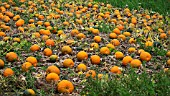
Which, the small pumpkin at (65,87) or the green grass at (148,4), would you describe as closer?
the small pumpkin at (65,87)

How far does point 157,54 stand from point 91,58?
1.50m

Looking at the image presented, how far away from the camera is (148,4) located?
36.3ft

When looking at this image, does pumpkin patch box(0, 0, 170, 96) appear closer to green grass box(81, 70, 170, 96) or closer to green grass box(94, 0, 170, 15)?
green grass box(81, 70, 170, 96)

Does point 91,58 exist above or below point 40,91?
above

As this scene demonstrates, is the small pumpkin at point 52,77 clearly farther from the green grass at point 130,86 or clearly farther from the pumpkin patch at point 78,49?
the green grass at point 130,86

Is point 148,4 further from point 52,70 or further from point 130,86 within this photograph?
point 130,86

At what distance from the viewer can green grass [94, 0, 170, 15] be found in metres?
10.4

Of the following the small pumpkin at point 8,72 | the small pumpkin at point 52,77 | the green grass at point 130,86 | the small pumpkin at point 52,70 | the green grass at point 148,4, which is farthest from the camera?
the green grass at point 148,4

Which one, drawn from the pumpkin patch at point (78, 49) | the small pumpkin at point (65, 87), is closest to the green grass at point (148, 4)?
the pumpkin patch at point (78, 49)

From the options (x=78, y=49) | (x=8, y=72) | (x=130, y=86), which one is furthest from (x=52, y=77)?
(x=78, y=49)

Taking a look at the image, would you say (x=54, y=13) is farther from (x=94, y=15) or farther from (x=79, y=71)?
(x=79, y=71)

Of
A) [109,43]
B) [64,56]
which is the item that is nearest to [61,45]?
[64,56]

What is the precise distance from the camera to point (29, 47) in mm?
6707

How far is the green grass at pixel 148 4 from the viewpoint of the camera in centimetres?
1045
